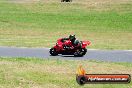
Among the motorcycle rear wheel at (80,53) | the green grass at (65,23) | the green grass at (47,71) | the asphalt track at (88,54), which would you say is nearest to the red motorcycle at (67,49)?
the motorcycle rear wheel at (80,53)

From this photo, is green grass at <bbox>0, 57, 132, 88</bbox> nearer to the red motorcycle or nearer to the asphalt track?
the asphalt track

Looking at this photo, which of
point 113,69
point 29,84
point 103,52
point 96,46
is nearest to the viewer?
point 29,84

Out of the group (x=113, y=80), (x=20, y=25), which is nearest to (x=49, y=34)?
(x=20, y=25)

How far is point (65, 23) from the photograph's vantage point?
5106 cm

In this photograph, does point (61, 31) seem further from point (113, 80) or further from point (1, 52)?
point (113, 80)

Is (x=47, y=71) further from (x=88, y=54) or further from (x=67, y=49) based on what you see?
(x=88, y=54)

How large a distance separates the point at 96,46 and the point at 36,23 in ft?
62.6

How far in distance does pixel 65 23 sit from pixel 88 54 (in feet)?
77.1

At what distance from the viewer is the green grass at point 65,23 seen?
36.3m

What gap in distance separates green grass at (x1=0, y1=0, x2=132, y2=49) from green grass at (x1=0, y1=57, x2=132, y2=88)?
9467mm

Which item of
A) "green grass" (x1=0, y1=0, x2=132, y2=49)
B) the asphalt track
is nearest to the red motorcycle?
the asphalt track

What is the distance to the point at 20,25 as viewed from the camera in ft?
158

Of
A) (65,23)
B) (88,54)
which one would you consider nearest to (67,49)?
(88,54)

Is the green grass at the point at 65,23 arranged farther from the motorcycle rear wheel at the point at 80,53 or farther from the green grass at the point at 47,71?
the green grass at the point at 47,71
